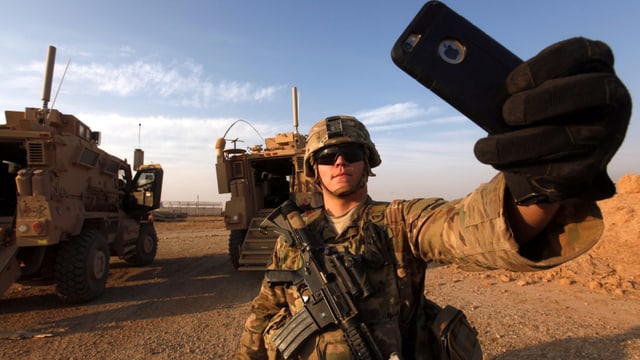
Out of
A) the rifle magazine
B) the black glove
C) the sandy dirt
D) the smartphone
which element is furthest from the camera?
the sandy dirt

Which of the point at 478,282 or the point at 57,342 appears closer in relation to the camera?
the point at 57,342

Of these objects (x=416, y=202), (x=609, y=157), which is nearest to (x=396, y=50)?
(x=609, y=157)

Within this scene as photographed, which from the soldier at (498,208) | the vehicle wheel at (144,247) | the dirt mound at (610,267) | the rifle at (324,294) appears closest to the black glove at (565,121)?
the soldier at (498,208)

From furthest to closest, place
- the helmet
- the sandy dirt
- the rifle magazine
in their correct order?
1. the sandy dirt
2. the helmet
3. the rifle magazine

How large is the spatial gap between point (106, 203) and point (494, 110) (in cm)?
835

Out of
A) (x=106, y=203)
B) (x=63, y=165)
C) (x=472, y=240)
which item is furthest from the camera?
(x=106, y=203)

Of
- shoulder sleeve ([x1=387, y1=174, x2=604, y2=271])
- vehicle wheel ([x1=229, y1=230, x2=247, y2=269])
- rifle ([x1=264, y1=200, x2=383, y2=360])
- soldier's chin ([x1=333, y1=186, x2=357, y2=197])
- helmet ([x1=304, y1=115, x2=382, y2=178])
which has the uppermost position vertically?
helmet ([x1=304, y1=115, x2=382, y2=178])

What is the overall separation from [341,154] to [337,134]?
0.13 metres

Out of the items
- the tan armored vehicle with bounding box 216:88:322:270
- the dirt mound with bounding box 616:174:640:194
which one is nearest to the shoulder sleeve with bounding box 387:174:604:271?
the tan armored vehicle with bounding box 216:88:322:270

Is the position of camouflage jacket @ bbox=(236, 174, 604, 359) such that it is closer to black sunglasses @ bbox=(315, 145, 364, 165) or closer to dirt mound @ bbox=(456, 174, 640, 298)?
black sunglasses @ bbox=(315, 145, 364, 165)

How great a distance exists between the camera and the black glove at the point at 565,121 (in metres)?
0.68

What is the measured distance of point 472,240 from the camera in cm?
106

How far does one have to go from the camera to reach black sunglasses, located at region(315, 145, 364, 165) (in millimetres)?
1863

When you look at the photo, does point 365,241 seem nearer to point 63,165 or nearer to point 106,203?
point 63,165
